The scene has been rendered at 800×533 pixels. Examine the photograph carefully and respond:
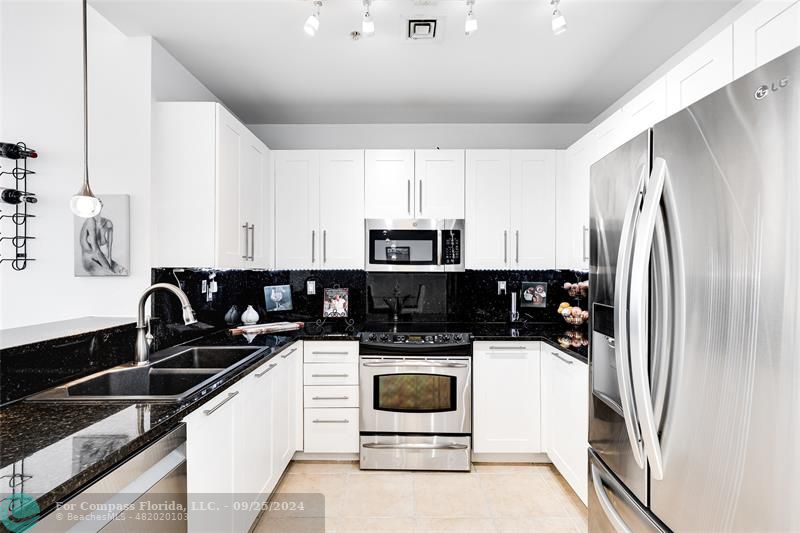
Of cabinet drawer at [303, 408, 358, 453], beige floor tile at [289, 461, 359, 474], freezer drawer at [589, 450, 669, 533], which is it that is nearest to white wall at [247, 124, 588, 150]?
cabinet drawer at [303, 408, 358, 453]

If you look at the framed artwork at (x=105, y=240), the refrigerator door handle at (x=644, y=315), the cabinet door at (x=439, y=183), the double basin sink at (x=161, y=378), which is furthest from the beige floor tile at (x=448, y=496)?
the framed artwork at (x=105, y=240)

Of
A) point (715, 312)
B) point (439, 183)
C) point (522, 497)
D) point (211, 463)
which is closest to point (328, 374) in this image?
point (211, 463)

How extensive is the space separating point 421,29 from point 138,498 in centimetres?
225

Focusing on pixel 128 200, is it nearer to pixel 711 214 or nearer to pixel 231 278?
pixel 231 278

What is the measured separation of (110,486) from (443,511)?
72.5 inches

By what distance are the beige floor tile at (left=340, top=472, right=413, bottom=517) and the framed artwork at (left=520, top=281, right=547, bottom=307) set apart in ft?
5.52

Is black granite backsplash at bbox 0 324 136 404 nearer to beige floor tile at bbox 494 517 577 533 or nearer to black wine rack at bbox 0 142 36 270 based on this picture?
black wine rack at bbox 0 142 36 270

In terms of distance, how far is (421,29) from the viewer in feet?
6.93

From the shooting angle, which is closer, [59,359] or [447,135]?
[59,359]

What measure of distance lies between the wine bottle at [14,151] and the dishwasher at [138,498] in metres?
1.79

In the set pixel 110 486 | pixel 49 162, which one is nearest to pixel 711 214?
pixel 110 486

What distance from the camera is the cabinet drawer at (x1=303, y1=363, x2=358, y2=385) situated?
2.88 m

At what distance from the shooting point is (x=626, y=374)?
1155 millimetres

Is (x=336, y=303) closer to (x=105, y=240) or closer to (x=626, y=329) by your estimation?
(x=105, y=240)
